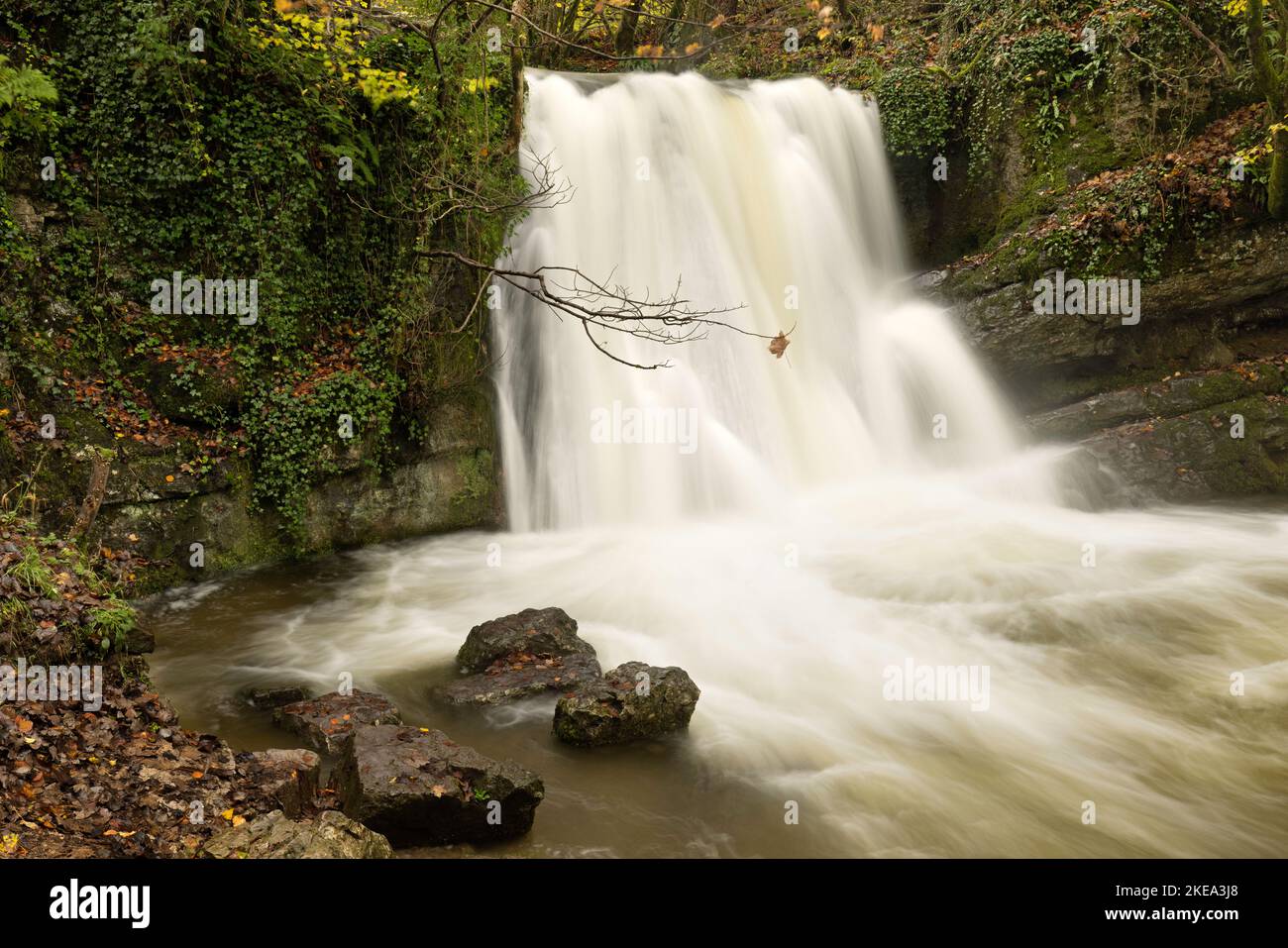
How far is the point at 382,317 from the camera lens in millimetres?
9594

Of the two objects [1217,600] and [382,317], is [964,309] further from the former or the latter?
[382,317]

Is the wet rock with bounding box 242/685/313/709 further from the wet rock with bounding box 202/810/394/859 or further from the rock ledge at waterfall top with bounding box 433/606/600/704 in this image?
the wet rock with bounding box 202/810/394/859

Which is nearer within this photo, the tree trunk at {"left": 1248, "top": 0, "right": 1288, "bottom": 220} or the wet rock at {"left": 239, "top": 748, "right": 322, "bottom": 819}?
the wet rock at {"left": 239, "top": 748, "right": 322, "bottom": 819}

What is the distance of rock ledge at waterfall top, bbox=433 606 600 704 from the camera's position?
5.99 m

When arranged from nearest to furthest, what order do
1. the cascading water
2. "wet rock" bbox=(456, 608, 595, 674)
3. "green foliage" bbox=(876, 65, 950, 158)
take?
the cascading water < "wet rock" bbox=(456, 608, 595, 674) < "green foliage" bbox=(876, 65, 950, 158)

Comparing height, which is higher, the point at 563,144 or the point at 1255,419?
the point at 563,144

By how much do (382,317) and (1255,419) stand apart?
10869 millimetres

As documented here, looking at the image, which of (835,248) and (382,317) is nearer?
(382,317)

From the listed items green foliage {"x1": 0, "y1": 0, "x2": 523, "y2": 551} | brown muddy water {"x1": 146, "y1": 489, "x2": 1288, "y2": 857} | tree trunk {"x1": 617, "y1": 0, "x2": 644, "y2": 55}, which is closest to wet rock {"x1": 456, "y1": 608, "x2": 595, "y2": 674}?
brown muddy water {"x1": 146, "y1": 489, "x2": 1288, "y2": 857}

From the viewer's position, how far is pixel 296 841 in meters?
3.28

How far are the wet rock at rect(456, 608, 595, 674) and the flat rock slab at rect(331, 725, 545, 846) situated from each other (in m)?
1.95

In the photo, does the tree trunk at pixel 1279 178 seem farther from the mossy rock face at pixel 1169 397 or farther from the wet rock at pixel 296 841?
the wet rock at pixel 296 841

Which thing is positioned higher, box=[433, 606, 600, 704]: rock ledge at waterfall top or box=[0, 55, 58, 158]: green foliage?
box=[0, 55, 58, 158]: green foliage
